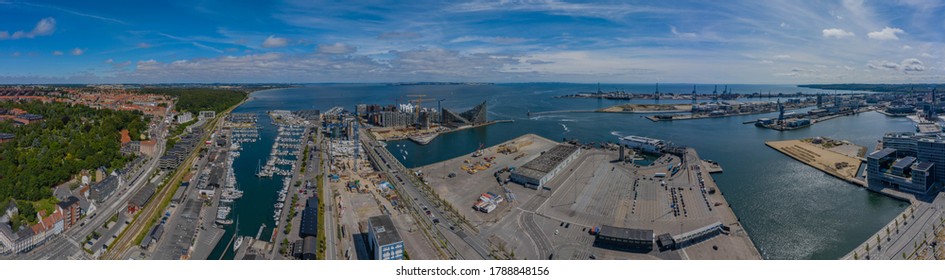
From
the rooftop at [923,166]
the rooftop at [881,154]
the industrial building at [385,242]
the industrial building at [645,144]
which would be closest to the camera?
the industrial building at [385,242]

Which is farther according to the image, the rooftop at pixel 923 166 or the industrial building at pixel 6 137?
the industrial building at pixel 6 137

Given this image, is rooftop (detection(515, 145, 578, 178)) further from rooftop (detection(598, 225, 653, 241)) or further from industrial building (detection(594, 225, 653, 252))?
industrial building (detection(594, 225, 653, 252))

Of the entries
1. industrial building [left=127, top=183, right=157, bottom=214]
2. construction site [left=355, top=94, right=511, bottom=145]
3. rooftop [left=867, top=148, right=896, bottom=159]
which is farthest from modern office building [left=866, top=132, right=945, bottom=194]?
industrial building [left=127, top=183, right=157, bottom=214]

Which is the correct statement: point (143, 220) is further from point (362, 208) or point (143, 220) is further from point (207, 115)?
point (207, 115)

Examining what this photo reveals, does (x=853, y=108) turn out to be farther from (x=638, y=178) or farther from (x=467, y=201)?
(x=467, y=201)

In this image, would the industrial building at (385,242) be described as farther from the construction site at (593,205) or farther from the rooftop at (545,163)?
the rooftop at (545,163)

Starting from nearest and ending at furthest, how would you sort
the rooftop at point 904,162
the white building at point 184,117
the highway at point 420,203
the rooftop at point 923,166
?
the highway at point 420,203 → the rooftop at point 923,166 → the rooftop at point 904,162 → the white building at point 184,117

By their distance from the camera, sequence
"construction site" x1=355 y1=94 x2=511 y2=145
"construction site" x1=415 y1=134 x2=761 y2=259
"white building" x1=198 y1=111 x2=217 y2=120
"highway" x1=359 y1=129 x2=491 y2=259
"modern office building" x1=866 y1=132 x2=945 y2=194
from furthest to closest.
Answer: "white building" x1=198 y1=111 x2=217 y2=120 < "construction site" x1=355 y1=94 x2=511 y2=145 < "modern office building" x1=866 y1=132 x2=945 y2=194 < "highway" x1=359 y1=129 x2=491 y2=259 < "construction site" x1=415 y1=134 x2=761 y2=259

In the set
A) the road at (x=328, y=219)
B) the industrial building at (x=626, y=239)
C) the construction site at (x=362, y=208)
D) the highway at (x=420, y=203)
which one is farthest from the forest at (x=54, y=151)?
the industrial building at (x=626, y=239)
